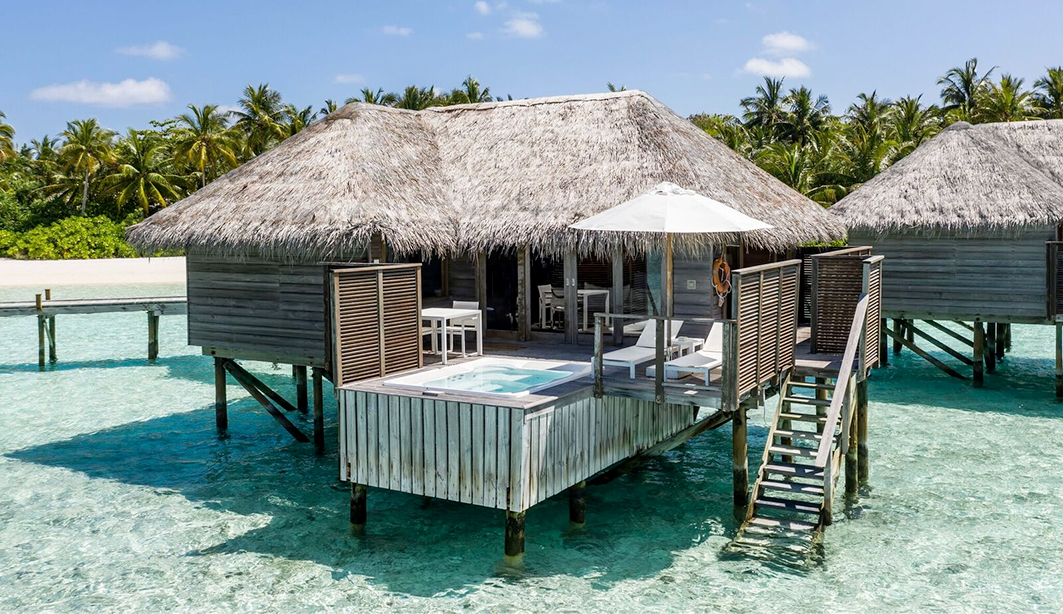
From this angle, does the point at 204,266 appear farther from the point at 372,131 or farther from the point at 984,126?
the point at 984,126

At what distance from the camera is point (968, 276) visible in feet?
57.1

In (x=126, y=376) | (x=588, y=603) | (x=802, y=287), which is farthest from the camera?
(x=126, y=376)

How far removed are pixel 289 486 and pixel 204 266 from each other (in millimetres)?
3569

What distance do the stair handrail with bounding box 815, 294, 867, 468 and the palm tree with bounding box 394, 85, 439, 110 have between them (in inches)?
1566

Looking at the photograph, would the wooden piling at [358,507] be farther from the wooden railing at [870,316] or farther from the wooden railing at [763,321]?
the wooden railing at [870,316]

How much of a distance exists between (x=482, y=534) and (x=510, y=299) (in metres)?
6.36

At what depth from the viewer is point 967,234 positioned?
681 inches

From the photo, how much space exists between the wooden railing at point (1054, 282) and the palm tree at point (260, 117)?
35.4 m

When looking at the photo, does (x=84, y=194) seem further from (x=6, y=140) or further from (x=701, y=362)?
(x=701, y=362)

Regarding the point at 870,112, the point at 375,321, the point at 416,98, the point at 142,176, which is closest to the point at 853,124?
the point at 870,112

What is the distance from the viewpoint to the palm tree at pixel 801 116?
157ft

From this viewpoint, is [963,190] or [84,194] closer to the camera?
[963,190]

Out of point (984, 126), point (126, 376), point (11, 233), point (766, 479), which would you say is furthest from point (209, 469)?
point (11, 233)

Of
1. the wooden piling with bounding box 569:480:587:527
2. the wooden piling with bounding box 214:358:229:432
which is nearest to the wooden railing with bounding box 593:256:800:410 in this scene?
the wooden piling with bounding box 569:480:587:527
